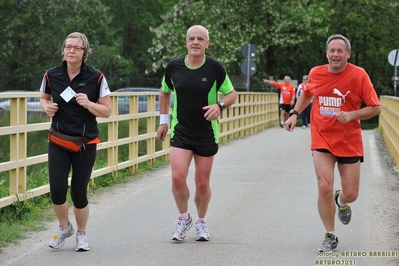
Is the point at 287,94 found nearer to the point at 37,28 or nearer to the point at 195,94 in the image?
the point at 195,94

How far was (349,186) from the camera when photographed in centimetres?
774

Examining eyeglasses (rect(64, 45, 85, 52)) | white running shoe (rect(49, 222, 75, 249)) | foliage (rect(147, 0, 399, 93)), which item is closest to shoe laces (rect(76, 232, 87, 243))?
white running shoe (rect(49, 222, 75, 249))

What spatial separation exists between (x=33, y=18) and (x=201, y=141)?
137ft

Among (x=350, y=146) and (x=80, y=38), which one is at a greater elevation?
(x=80, y=38)

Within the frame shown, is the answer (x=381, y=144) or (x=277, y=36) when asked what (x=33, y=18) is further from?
(x=381, y=144)

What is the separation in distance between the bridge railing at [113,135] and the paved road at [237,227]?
18.3 inches

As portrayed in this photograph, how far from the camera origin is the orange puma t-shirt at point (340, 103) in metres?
7.54

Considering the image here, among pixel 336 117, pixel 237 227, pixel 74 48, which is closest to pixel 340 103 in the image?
pixel 336 117

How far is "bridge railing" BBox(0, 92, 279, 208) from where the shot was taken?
30.3 ft

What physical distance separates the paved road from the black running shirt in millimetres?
978

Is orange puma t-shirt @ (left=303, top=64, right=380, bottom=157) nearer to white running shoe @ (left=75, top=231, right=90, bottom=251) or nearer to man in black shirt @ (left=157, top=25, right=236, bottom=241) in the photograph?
man in black shirt @ (left=157, top=25, right=236, bottom=241)

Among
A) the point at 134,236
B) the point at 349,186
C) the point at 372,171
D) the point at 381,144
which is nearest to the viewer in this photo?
the point at 349,186

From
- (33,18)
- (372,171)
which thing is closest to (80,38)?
(372,171)

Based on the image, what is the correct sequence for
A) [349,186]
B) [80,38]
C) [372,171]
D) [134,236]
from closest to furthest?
[80,38]
[349,186]
[134,236]
[372,171]
